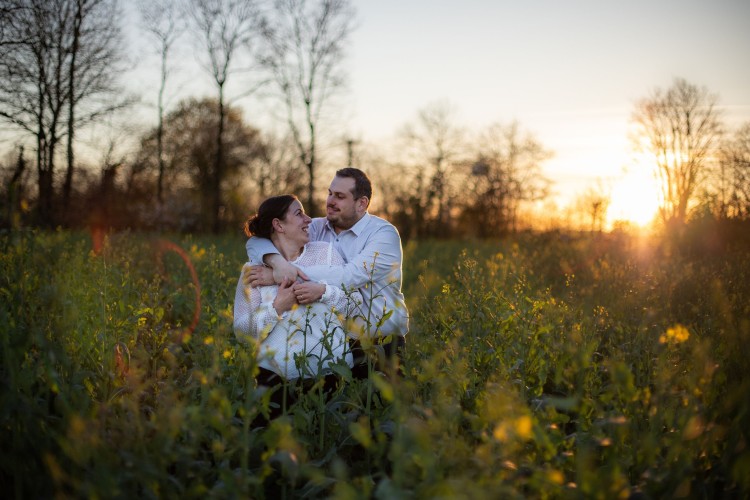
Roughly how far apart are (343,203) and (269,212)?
0.72 metres

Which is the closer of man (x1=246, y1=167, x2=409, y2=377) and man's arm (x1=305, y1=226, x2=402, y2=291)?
man (x1=246, y1=167, x2=409, y2=377)

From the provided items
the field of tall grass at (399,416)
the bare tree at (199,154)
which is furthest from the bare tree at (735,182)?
the bare tree at (199,154)

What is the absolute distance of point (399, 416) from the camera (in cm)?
171

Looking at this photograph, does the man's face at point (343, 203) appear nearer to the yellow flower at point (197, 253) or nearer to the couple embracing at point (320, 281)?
the couple embracing at point (320, 281)

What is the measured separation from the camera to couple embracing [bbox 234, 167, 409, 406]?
336 cm

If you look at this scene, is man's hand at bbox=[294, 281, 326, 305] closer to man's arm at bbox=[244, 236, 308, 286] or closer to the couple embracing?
the couple embracing

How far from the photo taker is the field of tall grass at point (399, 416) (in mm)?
1812

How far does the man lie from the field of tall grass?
1.18ft

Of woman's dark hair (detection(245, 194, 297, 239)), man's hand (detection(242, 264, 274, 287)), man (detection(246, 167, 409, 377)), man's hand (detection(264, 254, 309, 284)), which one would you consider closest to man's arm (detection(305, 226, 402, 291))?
man (detection(246, 167, 409, 377))

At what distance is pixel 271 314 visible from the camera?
3.51 meters

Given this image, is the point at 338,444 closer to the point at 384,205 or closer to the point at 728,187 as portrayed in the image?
the point at 728,187

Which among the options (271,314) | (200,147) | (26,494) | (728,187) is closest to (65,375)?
(26,494)

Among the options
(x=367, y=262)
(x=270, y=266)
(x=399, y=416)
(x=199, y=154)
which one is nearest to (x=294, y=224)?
(x=270, y=266)

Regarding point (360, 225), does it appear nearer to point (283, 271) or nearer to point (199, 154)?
point (283, 271)
